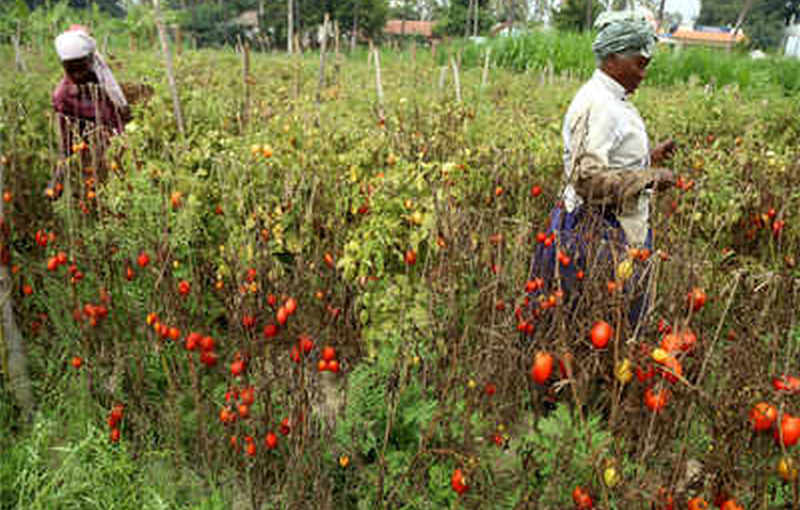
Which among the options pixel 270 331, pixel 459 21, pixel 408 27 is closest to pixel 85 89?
pixel 270 331

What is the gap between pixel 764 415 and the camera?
1.25 meters

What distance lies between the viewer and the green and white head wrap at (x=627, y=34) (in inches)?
83.4

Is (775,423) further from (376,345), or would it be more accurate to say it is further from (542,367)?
(376,345)

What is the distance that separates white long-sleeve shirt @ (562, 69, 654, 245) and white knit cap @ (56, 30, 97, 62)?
273cm

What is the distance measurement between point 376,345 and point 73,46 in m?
2.44

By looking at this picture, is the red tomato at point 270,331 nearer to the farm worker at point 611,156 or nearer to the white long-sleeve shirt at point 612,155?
the farm worker at point 611,156

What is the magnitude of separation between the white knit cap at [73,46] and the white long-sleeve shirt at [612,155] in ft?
8.96

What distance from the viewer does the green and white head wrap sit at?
6.95ft

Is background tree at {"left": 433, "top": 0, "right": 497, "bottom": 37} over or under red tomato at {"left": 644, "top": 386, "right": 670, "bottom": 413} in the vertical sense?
over

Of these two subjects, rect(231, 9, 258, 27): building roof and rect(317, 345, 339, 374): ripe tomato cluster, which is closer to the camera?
rect(317, 345, 339, 374): ripe tomato cluster

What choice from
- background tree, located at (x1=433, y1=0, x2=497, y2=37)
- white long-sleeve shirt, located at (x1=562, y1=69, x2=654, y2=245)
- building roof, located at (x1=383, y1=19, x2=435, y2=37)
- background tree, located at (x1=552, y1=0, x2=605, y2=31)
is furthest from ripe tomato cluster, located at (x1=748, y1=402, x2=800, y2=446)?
building roof, located at (x1=383, y1=19, x2=435, y2=37)

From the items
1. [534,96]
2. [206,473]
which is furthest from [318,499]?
[534,96]

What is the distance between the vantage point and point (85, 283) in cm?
271

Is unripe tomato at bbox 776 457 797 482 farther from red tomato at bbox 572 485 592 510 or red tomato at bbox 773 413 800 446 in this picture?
red tomato at bbox 572 485 592 510
